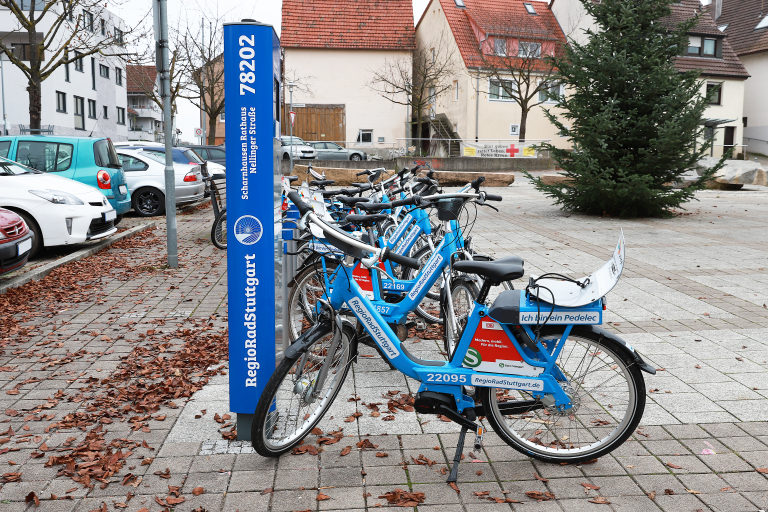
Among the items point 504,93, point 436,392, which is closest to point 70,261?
point 436,392

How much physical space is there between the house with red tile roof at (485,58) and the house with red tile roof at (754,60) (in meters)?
13.1

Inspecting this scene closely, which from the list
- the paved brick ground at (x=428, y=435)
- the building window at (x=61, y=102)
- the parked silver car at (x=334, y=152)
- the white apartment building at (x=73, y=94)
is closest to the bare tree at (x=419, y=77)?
the parked silver car at (x=334, y=152)

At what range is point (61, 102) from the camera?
151 feet

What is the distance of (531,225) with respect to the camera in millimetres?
13625

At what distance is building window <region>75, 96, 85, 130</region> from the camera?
48812 millimetres

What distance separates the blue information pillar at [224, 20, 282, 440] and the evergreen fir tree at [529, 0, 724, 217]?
1131 centimetres

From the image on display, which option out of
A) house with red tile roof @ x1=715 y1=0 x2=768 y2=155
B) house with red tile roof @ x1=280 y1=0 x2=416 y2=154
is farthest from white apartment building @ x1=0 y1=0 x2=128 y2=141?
house with red tile roof @ x1=715 y1=0 x2=768 y2=155

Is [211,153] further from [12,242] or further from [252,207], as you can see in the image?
[252,207]

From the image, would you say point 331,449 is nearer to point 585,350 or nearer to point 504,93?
point 585,350

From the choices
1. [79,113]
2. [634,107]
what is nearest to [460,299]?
[634,107]

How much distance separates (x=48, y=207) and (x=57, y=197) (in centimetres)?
21

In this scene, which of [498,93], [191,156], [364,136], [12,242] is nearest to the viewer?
Result: [12,242]

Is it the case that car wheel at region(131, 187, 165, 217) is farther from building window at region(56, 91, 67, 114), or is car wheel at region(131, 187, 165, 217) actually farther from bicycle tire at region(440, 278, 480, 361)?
building window at region(56, 91, 67, 114)

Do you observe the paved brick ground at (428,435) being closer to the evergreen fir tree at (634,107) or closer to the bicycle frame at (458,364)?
the bicycle frame at (458,364)
